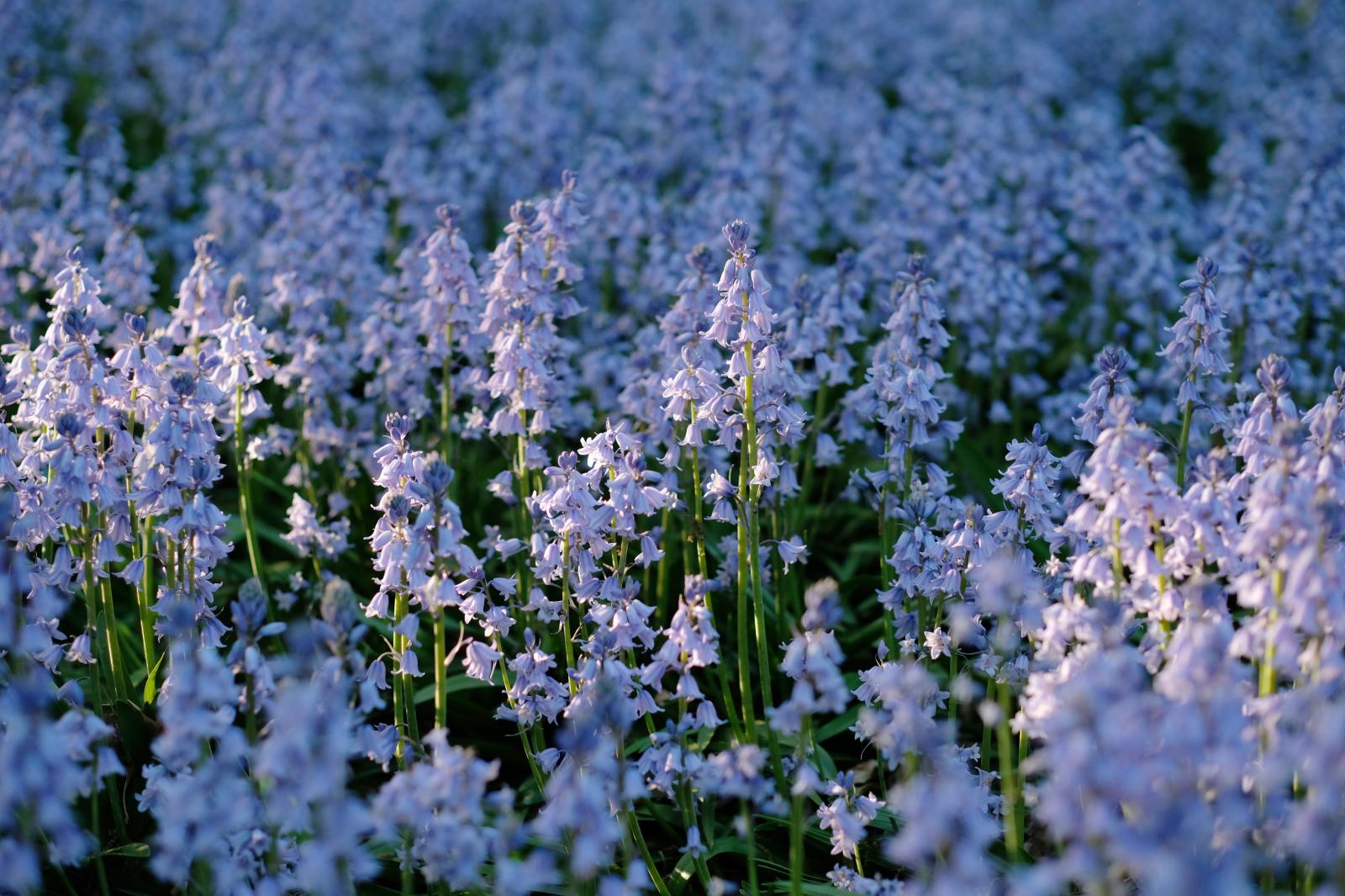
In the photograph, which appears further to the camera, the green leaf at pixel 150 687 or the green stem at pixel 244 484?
the green stem at pixel 244 484

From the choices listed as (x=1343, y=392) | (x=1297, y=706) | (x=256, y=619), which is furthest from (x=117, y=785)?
(x=1343, y=392)

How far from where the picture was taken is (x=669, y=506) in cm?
562

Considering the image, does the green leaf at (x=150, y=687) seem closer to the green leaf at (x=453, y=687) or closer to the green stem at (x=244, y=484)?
the green stem at (x=244, y=484)

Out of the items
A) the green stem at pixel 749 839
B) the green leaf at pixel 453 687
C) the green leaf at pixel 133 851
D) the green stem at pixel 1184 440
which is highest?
the green stem at pixel 1184 440

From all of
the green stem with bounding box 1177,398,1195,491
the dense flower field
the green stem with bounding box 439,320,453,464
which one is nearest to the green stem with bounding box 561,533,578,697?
the dense flower field

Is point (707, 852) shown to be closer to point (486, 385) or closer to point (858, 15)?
point (486, 385)

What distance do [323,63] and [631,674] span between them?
8.86 m

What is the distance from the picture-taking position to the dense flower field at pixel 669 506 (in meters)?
3.86

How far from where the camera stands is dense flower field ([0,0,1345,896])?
3.86m

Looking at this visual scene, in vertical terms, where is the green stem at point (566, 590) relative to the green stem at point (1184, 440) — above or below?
below

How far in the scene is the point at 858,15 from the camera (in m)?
19.6

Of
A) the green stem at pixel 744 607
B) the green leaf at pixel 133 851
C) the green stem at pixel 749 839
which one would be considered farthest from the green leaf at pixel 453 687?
the green stem at pixel 749 839

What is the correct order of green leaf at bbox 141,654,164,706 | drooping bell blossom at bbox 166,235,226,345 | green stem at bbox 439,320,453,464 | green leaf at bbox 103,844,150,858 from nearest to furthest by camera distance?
green leaf at bbox 103,844,150,858
green leaf at bbox 141,654,164,706
drooping bell blossom at bbox 166,235,226,345
green stem at bbox 439,320,453,464

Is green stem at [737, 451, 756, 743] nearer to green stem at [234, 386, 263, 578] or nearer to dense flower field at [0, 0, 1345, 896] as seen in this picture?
dense flower field at [0, 0, 1345, 896]
